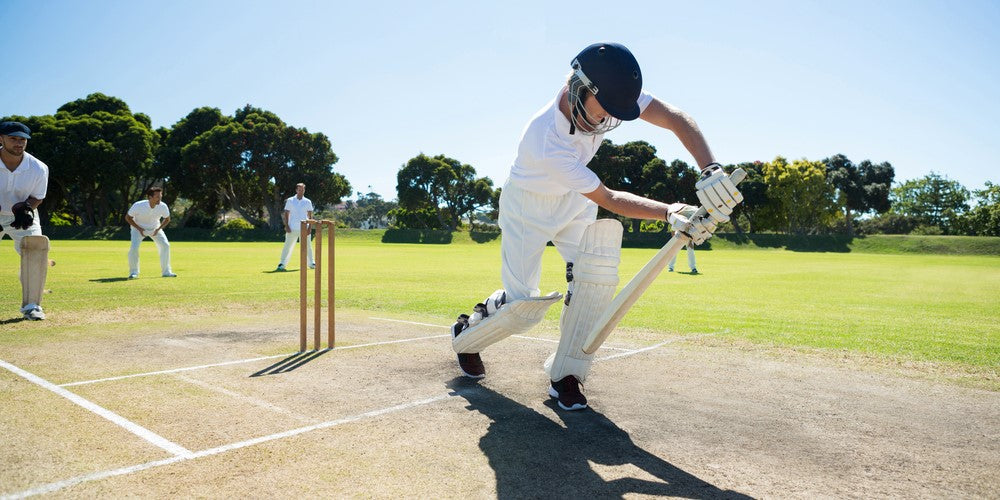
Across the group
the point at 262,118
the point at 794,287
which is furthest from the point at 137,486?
the point at 262,118

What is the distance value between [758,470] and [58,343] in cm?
607

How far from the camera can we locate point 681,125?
13.4 ft

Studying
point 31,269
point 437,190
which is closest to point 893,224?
point 437,190

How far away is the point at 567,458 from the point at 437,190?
70.2 m

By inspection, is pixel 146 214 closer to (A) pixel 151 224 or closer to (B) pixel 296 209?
(A) pixel 151 224

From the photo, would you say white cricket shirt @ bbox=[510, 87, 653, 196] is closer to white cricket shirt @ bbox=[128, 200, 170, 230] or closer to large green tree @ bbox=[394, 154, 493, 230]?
white cricket shirt @ bbox=[128, 200, 170, 230]

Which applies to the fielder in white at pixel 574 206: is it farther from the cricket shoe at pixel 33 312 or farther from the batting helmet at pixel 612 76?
the cricket shoe at pixel 33 312

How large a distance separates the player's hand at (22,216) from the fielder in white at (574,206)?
624 centimetres

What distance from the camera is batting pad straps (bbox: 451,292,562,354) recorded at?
13.6 feet

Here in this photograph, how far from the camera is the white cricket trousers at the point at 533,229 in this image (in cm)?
423

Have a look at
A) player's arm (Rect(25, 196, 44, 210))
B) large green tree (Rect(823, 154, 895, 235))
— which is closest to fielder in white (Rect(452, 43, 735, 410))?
player's arm (Rect(25, 196, 44, 210))

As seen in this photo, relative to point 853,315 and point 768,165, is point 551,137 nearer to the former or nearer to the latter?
point 853,315

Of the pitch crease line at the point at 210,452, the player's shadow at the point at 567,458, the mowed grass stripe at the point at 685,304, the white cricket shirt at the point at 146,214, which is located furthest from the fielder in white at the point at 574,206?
the white cricket shirt at the point at 146,214

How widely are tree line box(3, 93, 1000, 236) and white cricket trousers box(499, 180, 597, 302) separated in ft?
180
